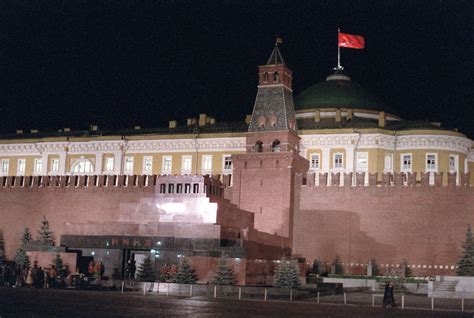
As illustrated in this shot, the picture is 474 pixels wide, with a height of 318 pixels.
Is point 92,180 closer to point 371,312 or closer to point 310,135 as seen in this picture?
point 310,135

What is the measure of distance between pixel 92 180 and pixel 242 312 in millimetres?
26304

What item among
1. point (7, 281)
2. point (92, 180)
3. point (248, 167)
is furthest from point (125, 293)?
point (92, 180)

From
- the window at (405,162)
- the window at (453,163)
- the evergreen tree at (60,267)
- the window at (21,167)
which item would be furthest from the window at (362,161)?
the window at (21,167)

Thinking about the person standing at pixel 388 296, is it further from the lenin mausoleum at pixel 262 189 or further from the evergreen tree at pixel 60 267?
the evergreen tree at pixel 60 267

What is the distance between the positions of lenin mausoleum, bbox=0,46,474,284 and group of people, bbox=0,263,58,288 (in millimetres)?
2630

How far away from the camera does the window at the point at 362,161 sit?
4828 cm

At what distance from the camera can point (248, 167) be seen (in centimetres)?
4072

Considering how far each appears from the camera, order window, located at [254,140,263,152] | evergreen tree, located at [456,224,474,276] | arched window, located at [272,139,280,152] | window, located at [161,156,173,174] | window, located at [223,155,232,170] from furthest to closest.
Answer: window, located at [161,156,173,174] < window, located at [223,155,232,170] < window, located at [254,140,263,152] < arched window, located at [272,139,280,152] < evergreen tree, located at [456,224,474,276]

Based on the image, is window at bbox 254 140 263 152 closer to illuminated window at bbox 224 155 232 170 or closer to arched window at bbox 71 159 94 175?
illuminated window at bbox 224 155 232 170

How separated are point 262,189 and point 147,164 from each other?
15.1 m

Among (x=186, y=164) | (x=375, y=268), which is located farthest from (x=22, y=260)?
(x=186, y=164)

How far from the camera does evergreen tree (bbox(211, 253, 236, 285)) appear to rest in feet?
99.7

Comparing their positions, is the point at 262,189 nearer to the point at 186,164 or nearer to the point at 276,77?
the point at 276,77

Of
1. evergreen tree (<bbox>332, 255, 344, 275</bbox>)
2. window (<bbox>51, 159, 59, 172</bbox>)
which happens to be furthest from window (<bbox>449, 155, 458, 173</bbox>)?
window (<bbox>51, 159, 59, 172</bbox>)
